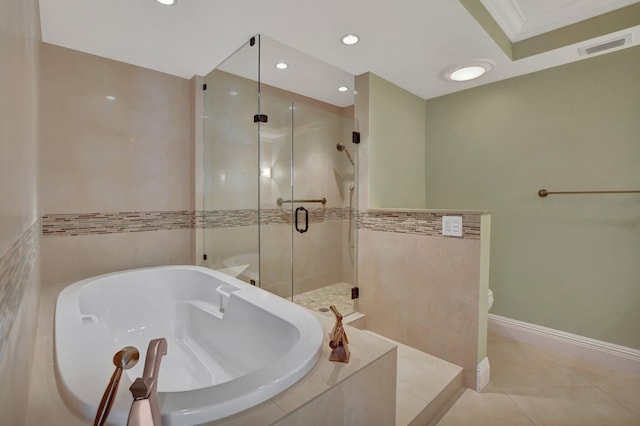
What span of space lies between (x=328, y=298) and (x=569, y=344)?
1914 millimetres

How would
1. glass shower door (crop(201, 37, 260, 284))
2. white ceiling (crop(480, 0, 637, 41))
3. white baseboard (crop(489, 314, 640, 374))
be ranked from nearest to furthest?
white ceiling (crop(480, 0, 637, 41))
white baseboard (crop(489, 314, 640, 374))
glass shower door (crop(201, 37, 260, 284))

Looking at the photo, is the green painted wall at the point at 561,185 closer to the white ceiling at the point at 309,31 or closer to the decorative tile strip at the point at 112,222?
the white ceiling at the point at 309,31

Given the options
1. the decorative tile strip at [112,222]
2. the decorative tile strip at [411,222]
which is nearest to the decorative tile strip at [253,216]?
the decorative tile strip at [112,222]

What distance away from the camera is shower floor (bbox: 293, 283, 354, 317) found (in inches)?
104

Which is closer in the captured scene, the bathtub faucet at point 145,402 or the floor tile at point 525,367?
the bathtub faucet at point 145,402

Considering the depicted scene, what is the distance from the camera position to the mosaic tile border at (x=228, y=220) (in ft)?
6.89

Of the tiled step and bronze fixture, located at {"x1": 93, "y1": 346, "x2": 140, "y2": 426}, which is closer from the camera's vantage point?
bronze fixture, located at {"x1": 93, "y1": 346, "x2": 140, "y2": 426}

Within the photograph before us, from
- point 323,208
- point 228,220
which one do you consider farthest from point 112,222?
point 323,208

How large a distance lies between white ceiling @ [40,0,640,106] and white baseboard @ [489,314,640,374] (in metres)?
2.08

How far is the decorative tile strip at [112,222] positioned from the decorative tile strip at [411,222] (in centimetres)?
165

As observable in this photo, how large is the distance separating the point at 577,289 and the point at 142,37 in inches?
143

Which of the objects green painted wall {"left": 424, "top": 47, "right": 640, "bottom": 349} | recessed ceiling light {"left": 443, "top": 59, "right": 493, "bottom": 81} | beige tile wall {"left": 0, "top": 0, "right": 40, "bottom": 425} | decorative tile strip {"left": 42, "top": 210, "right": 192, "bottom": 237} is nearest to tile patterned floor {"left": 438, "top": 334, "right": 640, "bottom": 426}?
green painted wall {"left": 424, "top": 47, "right": 640, "bottom": 349}

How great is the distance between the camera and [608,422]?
1624 mm

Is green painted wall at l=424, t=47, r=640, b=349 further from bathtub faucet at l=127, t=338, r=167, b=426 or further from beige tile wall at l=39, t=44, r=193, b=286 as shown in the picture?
bathtub faucet at l=127, t=338, r=167, b=426
